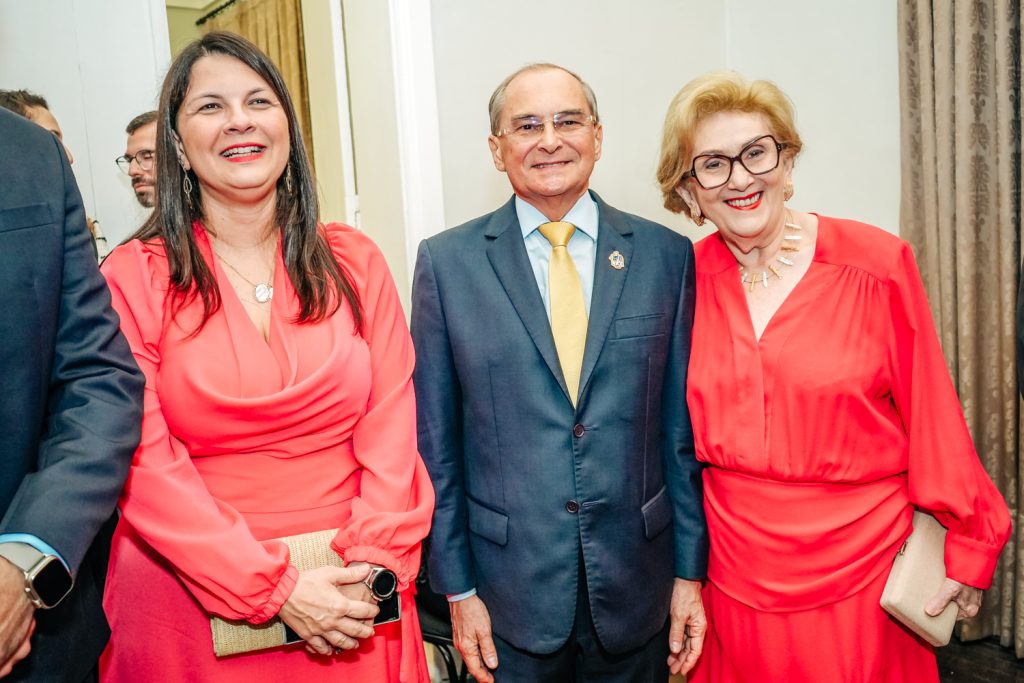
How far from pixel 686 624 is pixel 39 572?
54.2 inches

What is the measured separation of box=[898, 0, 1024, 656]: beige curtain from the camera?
8.95 feet

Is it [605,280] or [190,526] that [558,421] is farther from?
[190,526]

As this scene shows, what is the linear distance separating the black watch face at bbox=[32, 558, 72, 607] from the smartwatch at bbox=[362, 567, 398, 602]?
536 millimetres

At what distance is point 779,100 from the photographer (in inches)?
70.8

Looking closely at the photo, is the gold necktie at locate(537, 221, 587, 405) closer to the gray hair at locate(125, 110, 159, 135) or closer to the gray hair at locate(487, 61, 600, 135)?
the gray hair at locate(487, 61, 600, 135)

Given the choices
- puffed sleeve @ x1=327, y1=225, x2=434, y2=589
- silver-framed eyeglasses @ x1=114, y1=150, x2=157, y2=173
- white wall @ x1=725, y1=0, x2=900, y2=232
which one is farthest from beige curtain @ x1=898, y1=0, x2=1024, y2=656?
silver-framed eyeglasses @ x1=114, y1=150, x2=157, y2=173

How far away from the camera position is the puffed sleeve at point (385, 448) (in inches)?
58.9

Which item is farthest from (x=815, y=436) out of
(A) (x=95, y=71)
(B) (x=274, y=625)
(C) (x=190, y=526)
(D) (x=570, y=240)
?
(A) (x=95, y=71)

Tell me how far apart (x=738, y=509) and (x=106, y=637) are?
1271 millimetres

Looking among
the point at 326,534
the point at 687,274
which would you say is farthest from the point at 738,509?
the point at 326,534

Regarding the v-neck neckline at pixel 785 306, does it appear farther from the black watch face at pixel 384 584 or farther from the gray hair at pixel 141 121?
the gray hair at pixel 141 121

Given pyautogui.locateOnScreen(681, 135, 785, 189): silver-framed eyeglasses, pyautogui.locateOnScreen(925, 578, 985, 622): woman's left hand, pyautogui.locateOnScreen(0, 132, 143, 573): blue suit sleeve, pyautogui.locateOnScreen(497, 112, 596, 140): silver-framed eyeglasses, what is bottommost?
pyautogui.locateOnScreen(925, 578, 985, 622): woman's left hand

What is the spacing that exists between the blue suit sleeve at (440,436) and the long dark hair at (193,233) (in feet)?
0.63

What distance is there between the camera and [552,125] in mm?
1802
